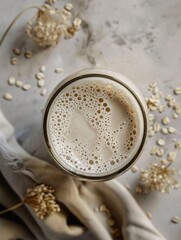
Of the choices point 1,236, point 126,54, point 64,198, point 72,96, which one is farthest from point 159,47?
point 1,236

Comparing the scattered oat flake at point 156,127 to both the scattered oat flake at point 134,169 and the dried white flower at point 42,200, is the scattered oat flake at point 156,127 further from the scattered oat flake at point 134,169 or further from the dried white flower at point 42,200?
the dried white flower at point 42,200

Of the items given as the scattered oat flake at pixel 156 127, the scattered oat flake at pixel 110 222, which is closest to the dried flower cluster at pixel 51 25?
the scattered oat flake at pixel 156 127

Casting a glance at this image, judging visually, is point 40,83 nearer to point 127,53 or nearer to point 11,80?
point 11,80

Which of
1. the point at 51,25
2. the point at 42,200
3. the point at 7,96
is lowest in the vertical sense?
the point at 42,200

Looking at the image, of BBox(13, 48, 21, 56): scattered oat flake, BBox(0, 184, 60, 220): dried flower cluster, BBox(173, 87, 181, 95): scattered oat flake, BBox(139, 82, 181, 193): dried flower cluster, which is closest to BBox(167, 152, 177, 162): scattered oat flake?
BBox(139, 82, 181, 193): dried flower cluster

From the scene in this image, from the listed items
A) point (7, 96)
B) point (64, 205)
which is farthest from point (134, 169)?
point (7, 96)

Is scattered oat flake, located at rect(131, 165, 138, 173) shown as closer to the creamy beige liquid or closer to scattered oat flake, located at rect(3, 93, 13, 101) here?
the creamy beige liquid
